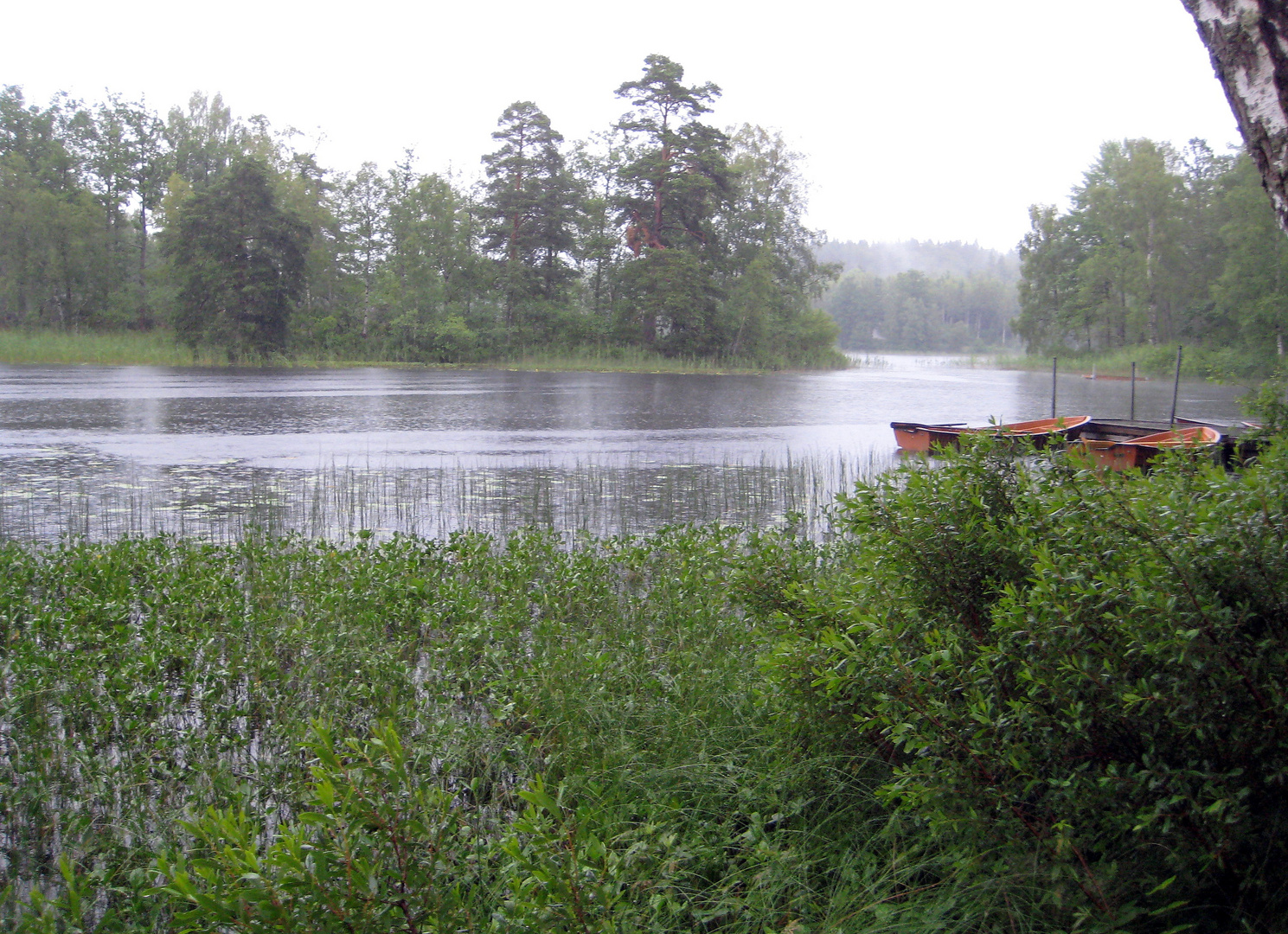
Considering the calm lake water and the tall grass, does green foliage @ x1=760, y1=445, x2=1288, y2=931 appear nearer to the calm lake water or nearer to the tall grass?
the calm lake water

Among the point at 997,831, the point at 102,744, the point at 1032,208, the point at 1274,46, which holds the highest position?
the point at 1032,208

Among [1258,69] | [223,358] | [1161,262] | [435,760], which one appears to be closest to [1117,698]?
[1258,69]

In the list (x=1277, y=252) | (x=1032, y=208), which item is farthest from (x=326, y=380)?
(x=1032, y=208)

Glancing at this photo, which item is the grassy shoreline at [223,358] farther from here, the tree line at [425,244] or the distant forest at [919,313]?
the distant forest at [919,313]

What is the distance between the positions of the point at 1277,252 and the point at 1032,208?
92.9ft

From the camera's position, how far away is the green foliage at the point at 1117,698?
223 cm

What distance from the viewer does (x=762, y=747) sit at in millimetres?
3568

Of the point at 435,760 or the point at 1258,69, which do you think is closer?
the point at 1258,69

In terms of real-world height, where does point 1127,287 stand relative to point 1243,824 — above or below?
above

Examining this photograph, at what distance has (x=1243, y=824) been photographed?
219 cm

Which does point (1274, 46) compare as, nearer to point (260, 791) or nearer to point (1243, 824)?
point (1243, 824)

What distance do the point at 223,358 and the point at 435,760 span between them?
51560 mm

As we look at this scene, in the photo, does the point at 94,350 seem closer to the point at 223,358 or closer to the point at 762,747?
the point at 223,358

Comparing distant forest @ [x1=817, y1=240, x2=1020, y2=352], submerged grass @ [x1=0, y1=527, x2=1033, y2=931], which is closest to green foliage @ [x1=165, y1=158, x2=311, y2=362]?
submerged grass @ [x1=0, y1=527, x2=1033, y2=931]
